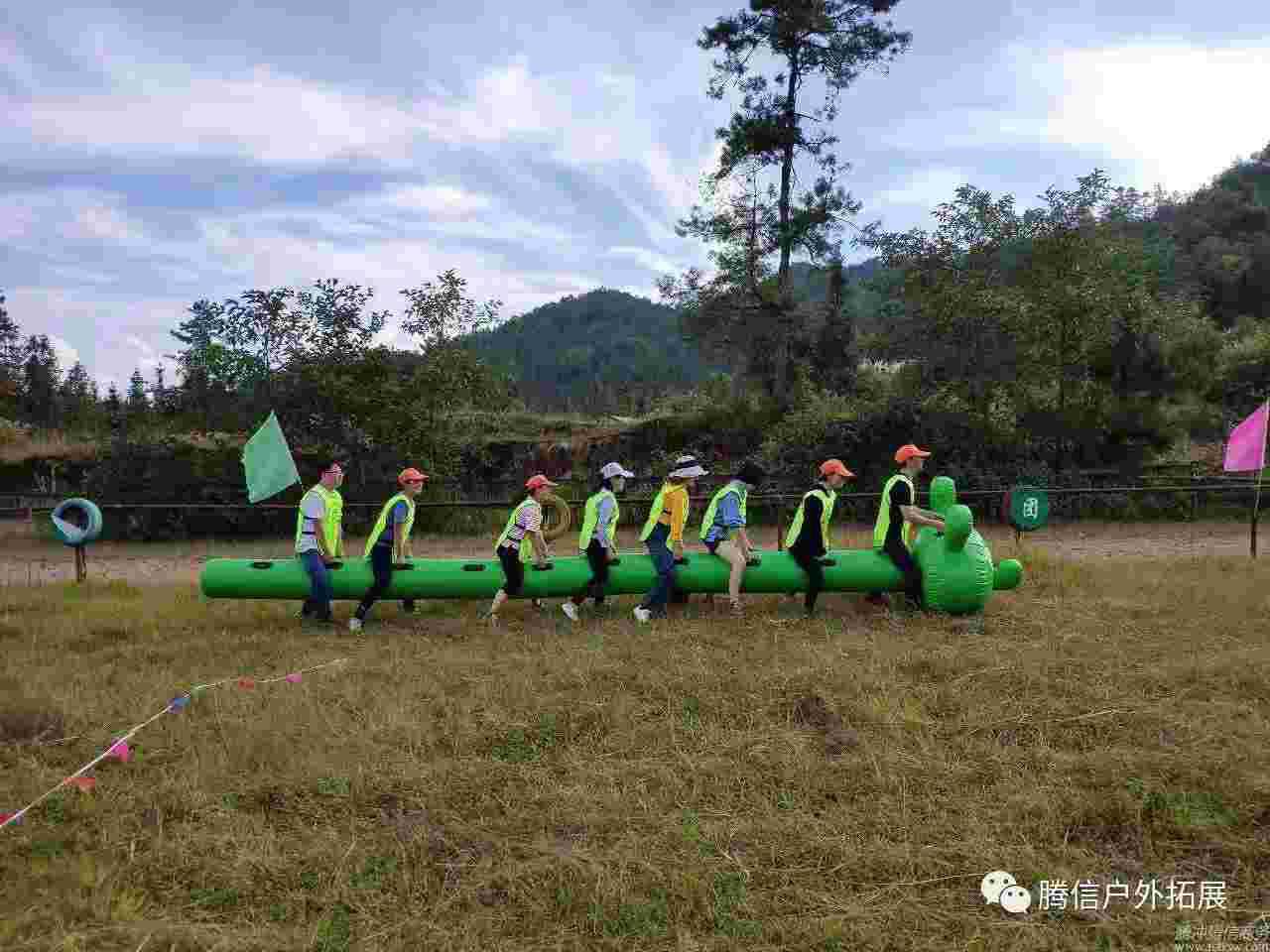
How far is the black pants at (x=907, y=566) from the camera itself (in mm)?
7543

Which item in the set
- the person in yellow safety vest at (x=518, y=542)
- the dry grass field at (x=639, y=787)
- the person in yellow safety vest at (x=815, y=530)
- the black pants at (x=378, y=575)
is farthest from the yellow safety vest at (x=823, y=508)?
the black pants at (x=378, y=575)

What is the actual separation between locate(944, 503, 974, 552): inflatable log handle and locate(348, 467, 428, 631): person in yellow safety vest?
4.51 metres

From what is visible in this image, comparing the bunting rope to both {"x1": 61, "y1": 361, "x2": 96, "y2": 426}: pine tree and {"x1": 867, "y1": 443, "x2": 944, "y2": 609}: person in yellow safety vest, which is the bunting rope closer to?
{"x1": 867, "y1": 443, "x2": 944, "y2": 609}: person in yellow safety vest

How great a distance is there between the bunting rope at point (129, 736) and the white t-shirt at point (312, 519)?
1.44 metres

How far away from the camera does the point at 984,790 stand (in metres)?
3.99

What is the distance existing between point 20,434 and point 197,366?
753cm

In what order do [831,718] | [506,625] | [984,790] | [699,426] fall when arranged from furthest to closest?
[699,426], [506,625], [831,718], [984,790]

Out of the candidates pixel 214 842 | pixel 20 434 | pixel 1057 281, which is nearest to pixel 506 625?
pixel 214 842

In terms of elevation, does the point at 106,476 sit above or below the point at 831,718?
above

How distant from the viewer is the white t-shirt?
727 cm

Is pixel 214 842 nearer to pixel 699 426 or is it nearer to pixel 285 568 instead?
pixel 285 568

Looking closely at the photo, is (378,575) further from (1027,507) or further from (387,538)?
(1027,507)
